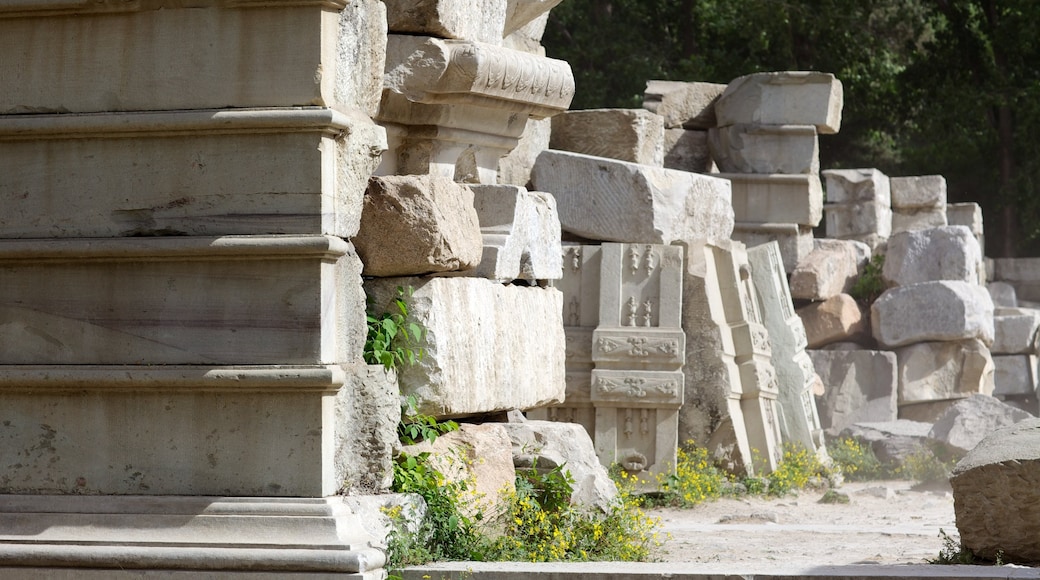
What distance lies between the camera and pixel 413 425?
5.82 metres

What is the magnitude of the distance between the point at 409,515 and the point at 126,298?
1338mm

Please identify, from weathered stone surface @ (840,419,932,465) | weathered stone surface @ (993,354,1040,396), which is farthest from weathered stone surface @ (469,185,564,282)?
weathered stone surface @ (993,354,1040,396)

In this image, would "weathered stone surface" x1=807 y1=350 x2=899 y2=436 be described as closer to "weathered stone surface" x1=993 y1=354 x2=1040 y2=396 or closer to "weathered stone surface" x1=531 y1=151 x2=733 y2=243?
"weathered stone surface" x1=993 y1=354 x2=1040 y2=396

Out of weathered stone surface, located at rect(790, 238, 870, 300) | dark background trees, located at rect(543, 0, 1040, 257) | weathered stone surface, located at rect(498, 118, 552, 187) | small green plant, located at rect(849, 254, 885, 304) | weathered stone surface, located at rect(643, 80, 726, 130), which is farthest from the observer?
dark background trees, located at rect(543, 0, 1040, 257)

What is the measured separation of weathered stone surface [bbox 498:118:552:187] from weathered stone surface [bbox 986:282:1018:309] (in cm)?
1184

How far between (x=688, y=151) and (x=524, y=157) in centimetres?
485

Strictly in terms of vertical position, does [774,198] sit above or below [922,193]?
below

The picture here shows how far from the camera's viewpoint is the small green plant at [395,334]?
5.68 metres

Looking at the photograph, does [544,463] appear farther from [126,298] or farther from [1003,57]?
[1003,57]

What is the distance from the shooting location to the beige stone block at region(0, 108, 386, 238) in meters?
4.87

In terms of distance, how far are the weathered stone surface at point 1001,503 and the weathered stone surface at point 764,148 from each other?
8466mm

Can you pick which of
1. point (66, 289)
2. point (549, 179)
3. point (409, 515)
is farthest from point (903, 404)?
point (66, 289)

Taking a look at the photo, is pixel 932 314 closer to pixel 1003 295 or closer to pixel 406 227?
pixel 1003 295

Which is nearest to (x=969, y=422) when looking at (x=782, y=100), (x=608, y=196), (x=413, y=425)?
(x=782, y=100)
